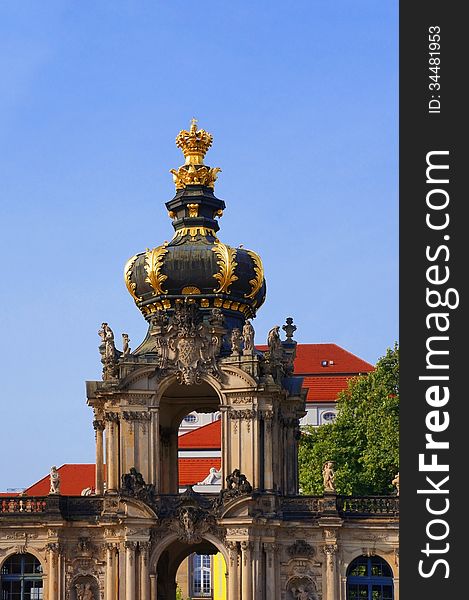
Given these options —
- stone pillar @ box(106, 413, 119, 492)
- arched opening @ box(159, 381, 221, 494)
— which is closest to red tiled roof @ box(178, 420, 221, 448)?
arched opening @ box(159, 381, 221, 494)

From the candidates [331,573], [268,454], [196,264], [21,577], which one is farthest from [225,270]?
[21,577]

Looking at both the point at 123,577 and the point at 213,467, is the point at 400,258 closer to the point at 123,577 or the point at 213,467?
the point at 123,577

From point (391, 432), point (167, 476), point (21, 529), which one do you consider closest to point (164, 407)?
point (167, 476)

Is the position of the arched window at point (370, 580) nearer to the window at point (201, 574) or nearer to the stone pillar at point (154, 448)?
the stone pillar at point (154, 448)

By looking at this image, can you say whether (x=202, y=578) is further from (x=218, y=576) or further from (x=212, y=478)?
(x=212, y=478)

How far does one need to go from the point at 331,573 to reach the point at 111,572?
6220 mm

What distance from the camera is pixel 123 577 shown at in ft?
160

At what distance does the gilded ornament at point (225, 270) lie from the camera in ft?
169

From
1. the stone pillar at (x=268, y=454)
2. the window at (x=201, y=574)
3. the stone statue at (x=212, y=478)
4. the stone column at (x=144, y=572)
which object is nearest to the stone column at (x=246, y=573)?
the stone pillar at (x=268, y=454)

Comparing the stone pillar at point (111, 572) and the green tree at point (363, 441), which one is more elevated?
the green tree at point (363, 441)

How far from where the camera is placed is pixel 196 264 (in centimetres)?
5156

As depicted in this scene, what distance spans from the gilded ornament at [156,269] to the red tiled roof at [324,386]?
49382mm

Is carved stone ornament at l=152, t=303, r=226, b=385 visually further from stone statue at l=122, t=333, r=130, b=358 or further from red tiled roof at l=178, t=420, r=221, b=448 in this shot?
red tiled roof at l=178, t=420, r=221, b=448

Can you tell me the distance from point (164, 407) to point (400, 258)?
19323 mm
